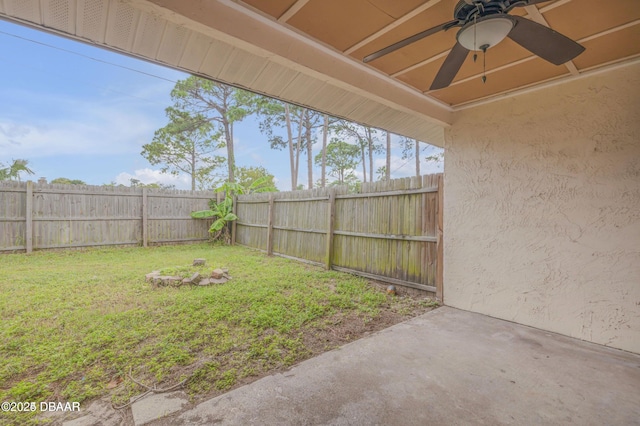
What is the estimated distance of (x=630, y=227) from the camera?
7.83 ft

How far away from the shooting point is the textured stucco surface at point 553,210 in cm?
242

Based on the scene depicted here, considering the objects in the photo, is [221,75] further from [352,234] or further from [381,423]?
[352,234]

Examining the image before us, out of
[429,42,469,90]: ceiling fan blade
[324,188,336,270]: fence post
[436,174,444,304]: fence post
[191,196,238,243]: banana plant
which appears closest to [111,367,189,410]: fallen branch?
[429,42,469,90]: ceiling fan blade

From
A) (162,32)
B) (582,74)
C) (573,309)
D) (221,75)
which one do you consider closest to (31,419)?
(162,32)

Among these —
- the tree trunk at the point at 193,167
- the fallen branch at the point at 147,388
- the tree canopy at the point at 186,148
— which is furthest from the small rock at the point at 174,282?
the tree trunk at the point at 193,167

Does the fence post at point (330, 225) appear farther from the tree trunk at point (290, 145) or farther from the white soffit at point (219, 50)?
the tree trunk at point (290, 145)

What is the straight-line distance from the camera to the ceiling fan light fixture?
4.77 ft

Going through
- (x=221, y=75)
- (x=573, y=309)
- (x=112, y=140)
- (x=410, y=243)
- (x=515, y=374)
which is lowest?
(x=515, y=374)

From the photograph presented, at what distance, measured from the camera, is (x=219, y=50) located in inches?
82.5

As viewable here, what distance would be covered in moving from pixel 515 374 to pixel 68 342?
367 cm

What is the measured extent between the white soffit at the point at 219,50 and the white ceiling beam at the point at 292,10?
114 millimetres

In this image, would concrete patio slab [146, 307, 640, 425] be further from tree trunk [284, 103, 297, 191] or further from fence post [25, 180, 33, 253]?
tree trunk [284, 103, 297, 191]

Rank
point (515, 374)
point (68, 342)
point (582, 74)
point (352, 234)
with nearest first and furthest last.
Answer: point (515, 374) < point (68, 342) < point (582, 74) < point (352, 234)

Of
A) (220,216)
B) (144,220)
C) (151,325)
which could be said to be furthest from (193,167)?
(151,325)
